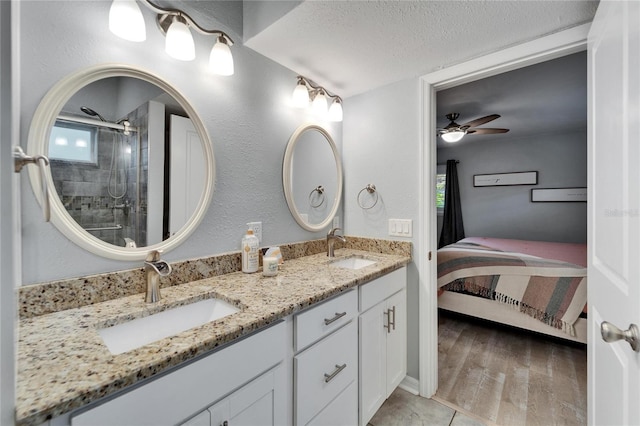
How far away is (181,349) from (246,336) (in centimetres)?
20

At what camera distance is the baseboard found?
1756 millimetres

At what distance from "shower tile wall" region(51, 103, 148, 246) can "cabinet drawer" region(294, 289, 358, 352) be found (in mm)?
730

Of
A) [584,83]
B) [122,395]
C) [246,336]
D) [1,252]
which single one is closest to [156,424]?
[122,395]

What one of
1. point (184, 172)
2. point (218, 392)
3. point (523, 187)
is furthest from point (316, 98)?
point (523, 187)

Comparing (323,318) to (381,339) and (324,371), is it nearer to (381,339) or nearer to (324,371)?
(324,371)

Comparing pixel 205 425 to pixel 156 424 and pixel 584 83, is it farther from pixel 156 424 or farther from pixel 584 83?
pixel 584 83

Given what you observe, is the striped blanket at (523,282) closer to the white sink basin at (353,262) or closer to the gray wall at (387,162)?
the gray wall at (387,162)

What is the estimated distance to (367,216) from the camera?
2.03m

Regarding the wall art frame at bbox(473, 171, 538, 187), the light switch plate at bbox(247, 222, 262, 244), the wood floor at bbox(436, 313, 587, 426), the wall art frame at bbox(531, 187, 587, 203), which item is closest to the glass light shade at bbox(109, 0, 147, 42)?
the light switch plate at bbox(247, 222, 262, 244)

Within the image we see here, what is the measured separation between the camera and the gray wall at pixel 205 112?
2.89 ft

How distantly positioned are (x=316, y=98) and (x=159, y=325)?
1557 mm

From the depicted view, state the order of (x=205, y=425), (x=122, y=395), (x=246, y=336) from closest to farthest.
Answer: (x=122, y=395)
(x=205, y=425)
(x=246, y=336)

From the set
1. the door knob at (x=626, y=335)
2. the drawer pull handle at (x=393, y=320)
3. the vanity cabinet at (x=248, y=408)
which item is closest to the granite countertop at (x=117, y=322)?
the vanity cabinet at (x=248, y=408)

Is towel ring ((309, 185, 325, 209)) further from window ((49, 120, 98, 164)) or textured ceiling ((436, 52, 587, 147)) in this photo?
textured ceiling ((436, 52, 587, 147))
